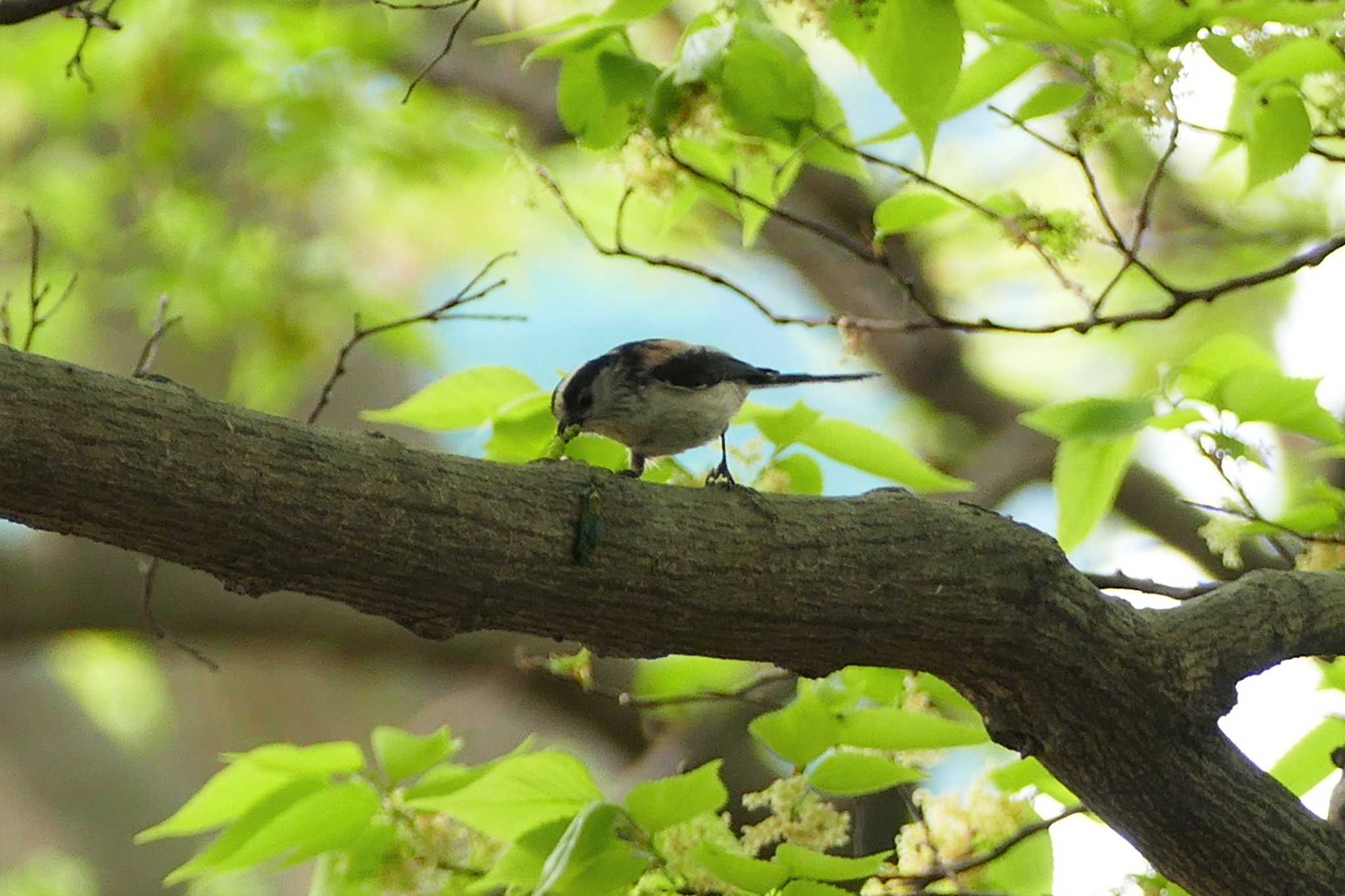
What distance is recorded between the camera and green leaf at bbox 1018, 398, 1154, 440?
1.30 m

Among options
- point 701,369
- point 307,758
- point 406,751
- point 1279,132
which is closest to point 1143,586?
point 1279,132

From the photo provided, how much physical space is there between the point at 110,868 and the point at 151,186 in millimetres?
2785

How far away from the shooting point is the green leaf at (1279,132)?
1.26 m

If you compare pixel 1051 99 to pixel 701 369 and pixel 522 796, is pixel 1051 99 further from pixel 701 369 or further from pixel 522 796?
pixel 522 796

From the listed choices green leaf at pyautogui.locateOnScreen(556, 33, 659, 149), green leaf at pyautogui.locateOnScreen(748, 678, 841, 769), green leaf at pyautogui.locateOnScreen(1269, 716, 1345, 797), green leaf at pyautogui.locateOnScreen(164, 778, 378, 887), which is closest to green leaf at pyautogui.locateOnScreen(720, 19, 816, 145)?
green leaf at pyautogui.locateOnScreen(556, 33, 659, 149)

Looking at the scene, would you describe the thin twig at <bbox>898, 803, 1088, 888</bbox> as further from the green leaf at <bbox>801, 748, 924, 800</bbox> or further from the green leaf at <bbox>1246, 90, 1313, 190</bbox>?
the green leaf at <bbox>1246, 90, 1313, 190</bbox>

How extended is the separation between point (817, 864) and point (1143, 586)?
0.66 meters

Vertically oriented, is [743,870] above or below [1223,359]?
below

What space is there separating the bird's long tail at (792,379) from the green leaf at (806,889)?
0.93m

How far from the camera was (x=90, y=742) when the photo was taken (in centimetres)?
506

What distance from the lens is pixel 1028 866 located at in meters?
1.52

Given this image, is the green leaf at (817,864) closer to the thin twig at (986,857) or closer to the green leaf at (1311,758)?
the thin twig at (986,857)

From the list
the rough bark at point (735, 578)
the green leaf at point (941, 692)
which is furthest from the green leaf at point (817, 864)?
the green leaf at point (941, 692)

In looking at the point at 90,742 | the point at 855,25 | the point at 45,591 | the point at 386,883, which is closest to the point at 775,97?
the point at 855,25
